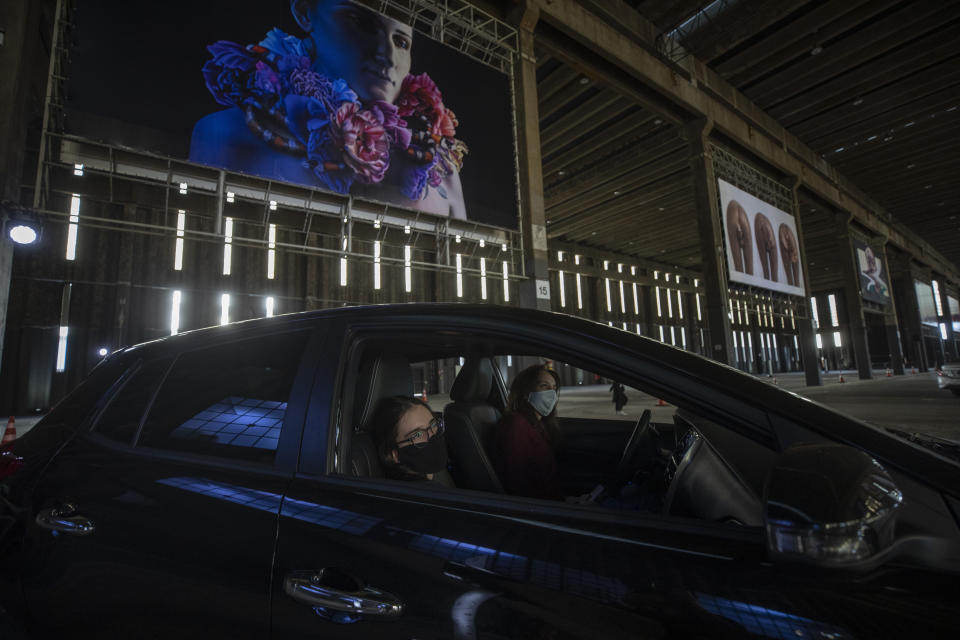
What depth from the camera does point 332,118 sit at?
7.77 meters

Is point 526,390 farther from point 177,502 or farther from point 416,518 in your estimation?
point 177,502

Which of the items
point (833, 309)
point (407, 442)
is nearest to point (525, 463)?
point (407, 442)

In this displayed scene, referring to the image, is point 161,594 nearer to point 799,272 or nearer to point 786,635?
point 786,635

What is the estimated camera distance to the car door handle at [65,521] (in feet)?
3.63

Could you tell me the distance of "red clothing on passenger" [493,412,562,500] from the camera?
157cm

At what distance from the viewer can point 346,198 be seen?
8656 mm

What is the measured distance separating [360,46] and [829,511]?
31.9 feet

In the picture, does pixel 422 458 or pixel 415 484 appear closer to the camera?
pixel 415 484

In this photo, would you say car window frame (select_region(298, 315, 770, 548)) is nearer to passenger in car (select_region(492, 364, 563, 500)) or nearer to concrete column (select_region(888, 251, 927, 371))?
passenger in car (select_region(492, 364, 563, 500))

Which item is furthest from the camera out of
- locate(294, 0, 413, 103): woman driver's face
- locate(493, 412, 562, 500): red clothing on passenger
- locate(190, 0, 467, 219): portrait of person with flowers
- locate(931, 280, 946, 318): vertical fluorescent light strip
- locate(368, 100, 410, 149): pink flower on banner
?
locate(931, 280, 946, 318): vertical fluorescent light strip

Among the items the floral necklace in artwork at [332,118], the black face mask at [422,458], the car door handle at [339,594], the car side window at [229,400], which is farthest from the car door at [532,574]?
the floral necklace in artwork at [332,118]

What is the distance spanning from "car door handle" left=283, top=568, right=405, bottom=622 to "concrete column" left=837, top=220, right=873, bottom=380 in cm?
2789

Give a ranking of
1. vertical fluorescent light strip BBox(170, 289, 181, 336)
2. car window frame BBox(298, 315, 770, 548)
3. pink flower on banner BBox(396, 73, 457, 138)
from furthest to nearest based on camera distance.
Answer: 1. vertical fluorescent light strip BBox(170, 289, 181, 336)
2. pink flower on banner BBox(396, 73, 457, 138)
3. car window frame BBox(298, 315, 770, 548)

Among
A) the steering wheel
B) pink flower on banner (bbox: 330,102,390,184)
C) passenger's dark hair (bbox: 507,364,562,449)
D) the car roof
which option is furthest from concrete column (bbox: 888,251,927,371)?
the car roof
